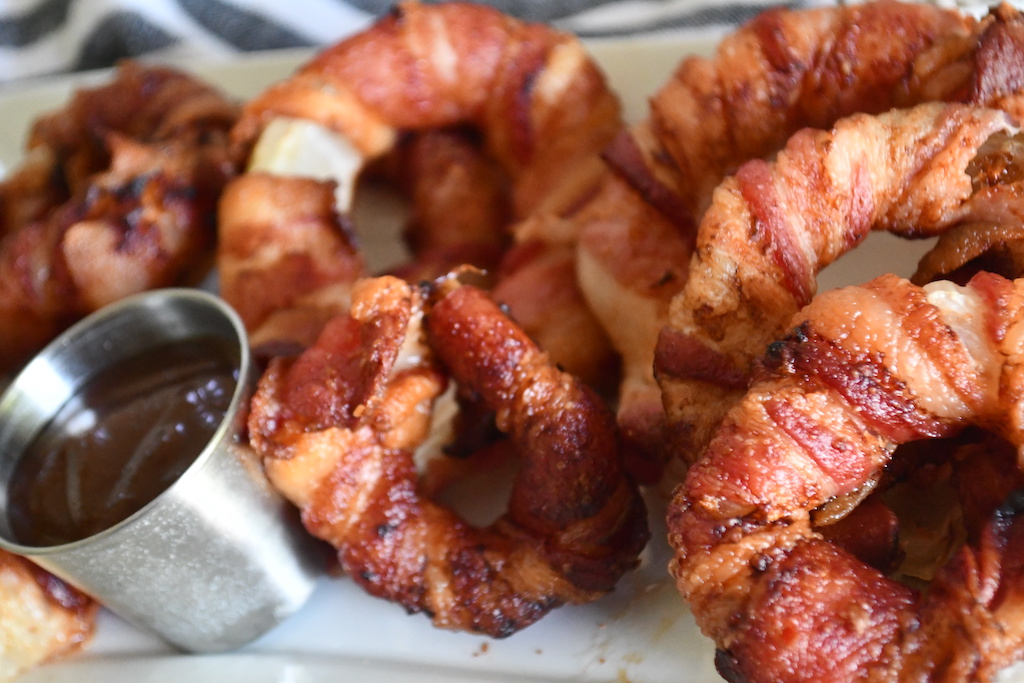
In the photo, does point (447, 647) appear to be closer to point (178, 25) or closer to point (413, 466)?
point (413, 466)

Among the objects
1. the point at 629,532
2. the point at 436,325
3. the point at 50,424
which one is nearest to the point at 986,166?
the point at 629,532

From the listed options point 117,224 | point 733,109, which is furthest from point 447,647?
point 117,224

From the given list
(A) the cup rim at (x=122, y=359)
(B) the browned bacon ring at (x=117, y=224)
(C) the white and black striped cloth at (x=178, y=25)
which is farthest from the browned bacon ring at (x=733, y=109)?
(C) the white and black striped cloth at (x=178, y=25)

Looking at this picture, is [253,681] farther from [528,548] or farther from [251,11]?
[251,11]

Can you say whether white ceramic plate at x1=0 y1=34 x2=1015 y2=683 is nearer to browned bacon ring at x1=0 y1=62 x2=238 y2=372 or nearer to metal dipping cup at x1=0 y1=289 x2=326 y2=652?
metal dipping cup at x1=0 y1=289 x2=326 y2=652

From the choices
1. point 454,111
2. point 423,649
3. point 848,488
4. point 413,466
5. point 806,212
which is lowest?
point 423,649

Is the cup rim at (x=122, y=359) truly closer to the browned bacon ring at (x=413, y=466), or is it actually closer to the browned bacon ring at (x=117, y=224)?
the browned bacon ring at (x=413, y=466)
